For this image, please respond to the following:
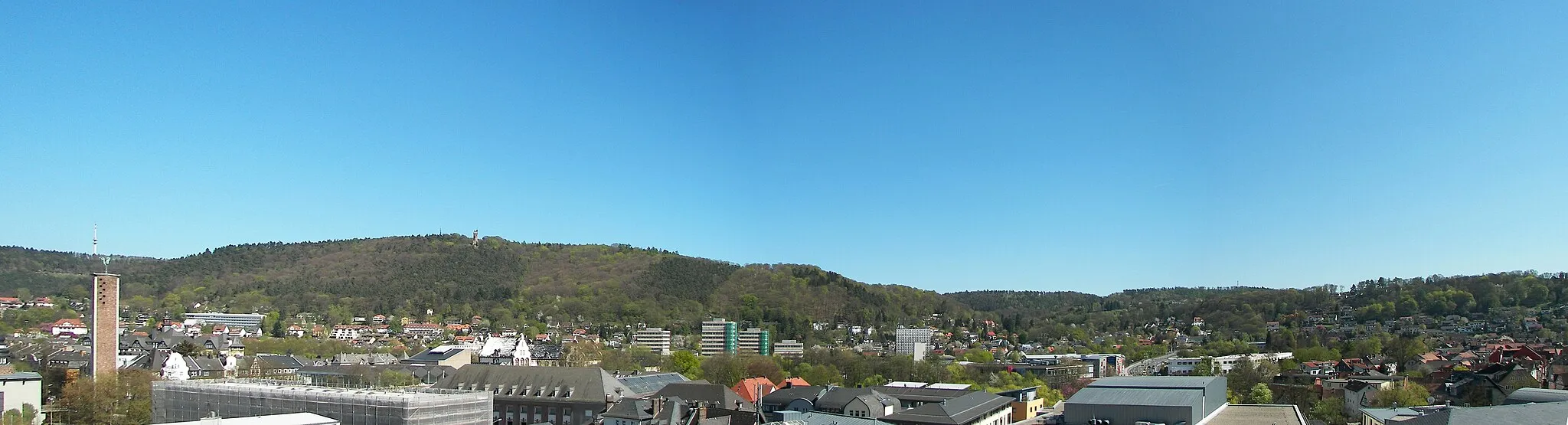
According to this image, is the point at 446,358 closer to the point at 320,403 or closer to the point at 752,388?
the point at 752,388

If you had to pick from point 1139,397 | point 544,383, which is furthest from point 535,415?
point 1139,397

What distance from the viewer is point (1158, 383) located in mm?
47188

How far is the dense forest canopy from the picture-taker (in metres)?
145

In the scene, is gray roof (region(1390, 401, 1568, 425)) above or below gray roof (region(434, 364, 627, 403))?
above

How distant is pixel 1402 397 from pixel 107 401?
60431 mm

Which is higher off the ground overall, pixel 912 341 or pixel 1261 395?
pixel 1261 395

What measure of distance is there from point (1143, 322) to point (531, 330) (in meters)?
100

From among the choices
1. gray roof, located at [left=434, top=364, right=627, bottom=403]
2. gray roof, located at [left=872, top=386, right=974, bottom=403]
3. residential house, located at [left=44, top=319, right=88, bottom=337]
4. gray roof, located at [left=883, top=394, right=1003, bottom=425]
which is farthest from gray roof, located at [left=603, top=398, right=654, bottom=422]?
residential house, located at [left=44, top=319, right=88, bottom=337]

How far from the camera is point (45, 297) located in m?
139

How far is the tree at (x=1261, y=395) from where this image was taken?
192 feet

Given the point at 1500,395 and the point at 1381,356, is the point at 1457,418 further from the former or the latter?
the point at 1381,356

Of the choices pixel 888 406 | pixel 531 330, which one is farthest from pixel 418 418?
pixel 531 330

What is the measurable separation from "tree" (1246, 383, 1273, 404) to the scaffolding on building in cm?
4322

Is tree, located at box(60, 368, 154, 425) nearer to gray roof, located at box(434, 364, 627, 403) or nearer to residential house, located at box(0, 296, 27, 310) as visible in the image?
gray roof, located at box(434, 364, 627, 403)
